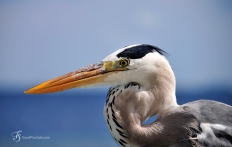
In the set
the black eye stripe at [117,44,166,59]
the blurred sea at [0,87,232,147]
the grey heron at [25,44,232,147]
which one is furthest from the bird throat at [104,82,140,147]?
the blurred sea at [0,87,232,147]

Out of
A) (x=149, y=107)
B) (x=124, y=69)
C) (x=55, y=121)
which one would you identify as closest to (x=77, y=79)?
(x=124, y=69)

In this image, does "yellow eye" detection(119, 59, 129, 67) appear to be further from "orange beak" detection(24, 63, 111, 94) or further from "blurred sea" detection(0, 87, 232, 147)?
"blurred sea" detection(0, 87, 232, 147)

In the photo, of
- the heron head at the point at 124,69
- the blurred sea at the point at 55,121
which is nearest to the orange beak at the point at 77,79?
the heron head at the point at 124,69

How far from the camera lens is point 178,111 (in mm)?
1377

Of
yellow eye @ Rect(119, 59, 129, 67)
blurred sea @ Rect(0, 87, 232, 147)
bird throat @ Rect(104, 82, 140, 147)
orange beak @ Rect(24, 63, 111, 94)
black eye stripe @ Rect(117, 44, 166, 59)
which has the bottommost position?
blurred sea @ Rect(0, 87, 232, 147)

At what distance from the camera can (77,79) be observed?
4.80 feet

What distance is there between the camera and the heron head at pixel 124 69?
4.63 feet

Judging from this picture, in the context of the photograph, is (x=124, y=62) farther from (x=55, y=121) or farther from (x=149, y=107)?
(x=55, y=121)

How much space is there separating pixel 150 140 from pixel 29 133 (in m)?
5.39

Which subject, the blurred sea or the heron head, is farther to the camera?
the blurred sea

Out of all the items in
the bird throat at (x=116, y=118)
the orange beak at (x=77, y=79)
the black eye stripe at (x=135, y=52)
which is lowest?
the bird throat at (x=116, y=118)

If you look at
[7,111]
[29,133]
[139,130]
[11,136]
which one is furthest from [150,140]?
[7,111]

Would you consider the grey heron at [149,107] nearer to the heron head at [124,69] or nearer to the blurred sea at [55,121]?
the heron head at [124,69]

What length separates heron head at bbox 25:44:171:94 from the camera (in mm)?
1412
